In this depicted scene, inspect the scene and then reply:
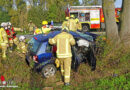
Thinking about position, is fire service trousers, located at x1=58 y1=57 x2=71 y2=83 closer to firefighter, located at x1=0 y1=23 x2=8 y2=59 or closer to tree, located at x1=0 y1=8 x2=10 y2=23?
firefighter, located at x1=0 y1=23 x2=8 y2=59

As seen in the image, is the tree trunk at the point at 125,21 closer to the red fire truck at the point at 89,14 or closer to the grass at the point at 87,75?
the grass at the point at 87,75

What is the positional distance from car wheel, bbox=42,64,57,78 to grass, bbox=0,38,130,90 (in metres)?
0.14

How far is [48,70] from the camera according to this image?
5.92m

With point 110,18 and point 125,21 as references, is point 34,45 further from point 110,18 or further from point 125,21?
point 125,21

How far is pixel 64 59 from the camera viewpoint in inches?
206

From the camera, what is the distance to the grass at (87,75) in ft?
16.7

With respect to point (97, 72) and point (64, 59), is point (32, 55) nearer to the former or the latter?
point (64, 59)

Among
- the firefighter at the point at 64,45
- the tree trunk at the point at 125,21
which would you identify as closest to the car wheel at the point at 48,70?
the firefighter at the point at 64,45

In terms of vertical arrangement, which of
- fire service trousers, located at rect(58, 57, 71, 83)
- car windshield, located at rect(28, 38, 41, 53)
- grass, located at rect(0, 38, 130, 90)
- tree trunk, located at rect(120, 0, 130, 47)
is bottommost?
grass, located at rect(0, 38, 130, 90)

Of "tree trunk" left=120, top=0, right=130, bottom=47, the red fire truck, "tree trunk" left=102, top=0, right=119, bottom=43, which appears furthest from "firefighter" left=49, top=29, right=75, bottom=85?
the red fire truck

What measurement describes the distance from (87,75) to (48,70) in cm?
122

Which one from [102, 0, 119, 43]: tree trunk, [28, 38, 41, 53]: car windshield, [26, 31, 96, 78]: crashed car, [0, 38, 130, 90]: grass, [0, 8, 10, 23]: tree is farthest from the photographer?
[0, 8, 10, 23]: tree

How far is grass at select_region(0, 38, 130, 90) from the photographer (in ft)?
16.7

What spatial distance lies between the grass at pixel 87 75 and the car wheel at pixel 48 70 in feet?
0.44
